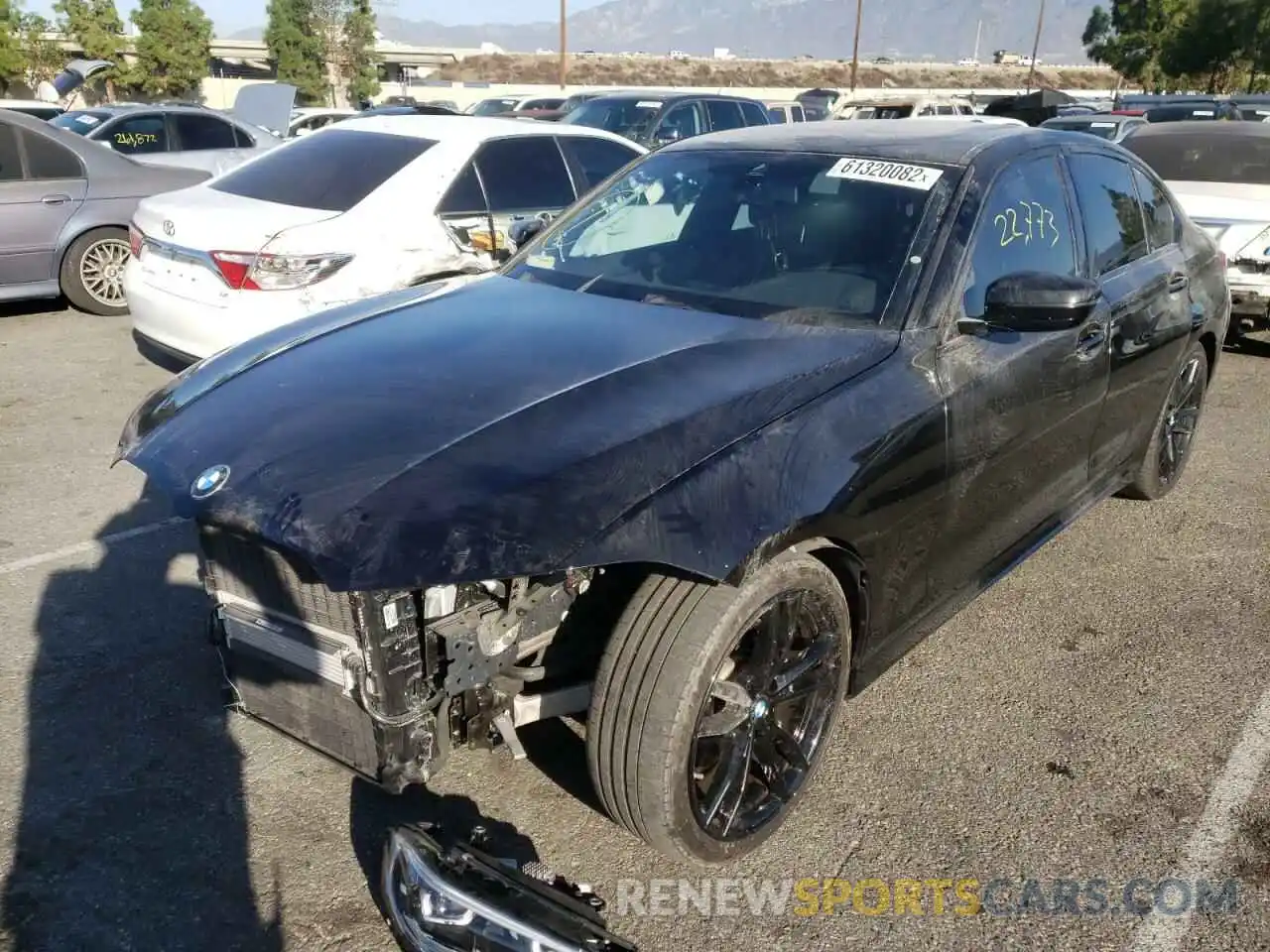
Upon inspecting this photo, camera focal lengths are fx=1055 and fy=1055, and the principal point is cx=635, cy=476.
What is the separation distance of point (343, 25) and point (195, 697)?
5294 centimetres

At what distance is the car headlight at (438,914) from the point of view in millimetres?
2051

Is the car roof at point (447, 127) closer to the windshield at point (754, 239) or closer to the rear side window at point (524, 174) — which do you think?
the rear side window at point (524, 174)

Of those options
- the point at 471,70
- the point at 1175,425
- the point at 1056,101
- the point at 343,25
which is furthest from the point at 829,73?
the point at 1175,425

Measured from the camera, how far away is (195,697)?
10.9 feet

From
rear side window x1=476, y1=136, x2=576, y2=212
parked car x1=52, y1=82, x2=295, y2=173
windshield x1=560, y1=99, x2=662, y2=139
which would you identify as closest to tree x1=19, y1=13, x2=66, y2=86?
parked car x1=52, y1=82, x2=295, y2=173

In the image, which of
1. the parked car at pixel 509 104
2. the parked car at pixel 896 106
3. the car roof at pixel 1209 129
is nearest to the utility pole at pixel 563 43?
the parked car at pixel 509 104

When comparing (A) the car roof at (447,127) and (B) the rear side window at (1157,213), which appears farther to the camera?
(A) the car roof at (447,127)

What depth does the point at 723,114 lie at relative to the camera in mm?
13844

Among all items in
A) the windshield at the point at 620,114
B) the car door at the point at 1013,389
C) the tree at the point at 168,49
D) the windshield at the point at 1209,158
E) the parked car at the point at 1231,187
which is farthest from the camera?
the tree at the point at 168,49

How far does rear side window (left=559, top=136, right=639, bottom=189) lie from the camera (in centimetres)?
688

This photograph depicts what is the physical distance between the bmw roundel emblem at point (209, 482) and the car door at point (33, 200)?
6.77m

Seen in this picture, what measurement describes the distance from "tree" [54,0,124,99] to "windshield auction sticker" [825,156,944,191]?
1746 inches

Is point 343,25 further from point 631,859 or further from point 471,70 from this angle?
point 631,859

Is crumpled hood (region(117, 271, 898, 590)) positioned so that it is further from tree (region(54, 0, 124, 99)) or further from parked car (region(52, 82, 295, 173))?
tree (region(54, 0, 124, 99))
